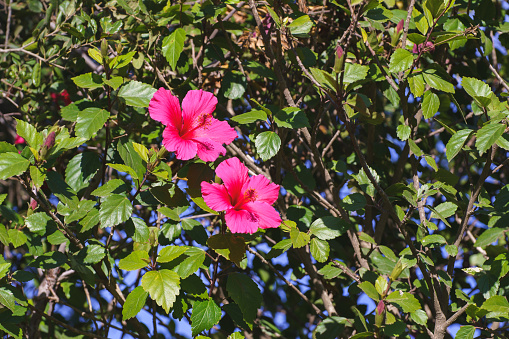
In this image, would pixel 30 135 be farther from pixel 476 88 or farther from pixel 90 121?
pixel 476 88

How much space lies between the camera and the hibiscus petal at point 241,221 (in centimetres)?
142

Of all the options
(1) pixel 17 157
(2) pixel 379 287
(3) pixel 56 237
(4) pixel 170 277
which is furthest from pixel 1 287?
(2) pixel 379 287

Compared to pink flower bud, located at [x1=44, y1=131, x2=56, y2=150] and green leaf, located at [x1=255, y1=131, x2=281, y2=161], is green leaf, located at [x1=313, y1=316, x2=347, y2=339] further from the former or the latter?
pink flower bud, located at [x1=44, y1=131, x2=56, y2=150]

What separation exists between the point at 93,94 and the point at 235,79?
0.59 meters

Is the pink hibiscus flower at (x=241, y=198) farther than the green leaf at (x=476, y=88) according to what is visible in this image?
No

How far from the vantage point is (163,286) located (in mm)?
1431

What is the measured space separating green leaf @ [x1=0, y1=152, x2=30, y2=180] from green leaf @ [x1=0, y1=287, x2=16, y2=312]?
406 millimetres

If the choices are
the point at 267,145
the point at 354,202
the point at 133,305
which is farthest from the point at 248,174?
the point at 133,305

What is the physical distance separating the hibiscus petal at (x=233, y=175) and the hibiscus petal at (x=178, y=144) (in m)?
0.10

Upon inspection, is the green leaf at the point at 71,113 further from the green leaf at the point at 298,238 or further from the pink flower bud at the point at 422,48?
the pink flower bud at the point at 422,48

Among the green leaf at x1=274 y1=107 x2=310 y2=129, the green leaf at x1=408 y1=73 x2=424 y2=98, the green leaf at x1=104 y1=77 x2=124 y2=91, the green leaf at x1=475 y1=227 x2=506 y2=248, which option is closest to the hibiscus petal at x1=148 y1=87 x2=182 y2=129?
the green leaf at x1=104 y1=77 x2=124 y2=91

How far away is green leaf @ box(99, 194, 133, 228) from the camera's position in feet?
4.86

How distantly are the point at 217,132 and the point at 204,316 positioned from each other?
576 millimetres

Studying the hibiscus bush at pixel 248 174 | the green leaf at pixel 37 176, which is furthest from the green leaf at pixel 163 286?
the green leaf at pixel 37 176
